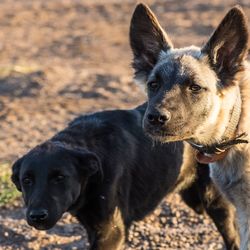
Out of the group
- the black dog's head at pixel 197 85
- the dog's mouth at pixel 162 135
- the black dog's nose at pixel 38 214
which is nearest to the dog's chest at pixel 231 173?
the black dog's head at pixel 197 85

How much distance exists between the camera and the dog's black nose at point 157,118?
215 inches

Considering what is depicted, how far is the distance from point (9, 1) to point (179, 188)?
18243 mm

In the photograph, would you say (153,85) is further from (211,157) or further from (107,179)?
(107,179)

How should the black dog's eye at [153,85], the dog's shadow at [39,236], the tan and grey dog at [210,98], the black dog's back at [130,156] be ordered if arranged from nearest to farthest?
the tan and grey dog at [210,98] < the black dog's eye at [153,85] < the black dog's back at [130,156] < the dog's shadow at [39,236]

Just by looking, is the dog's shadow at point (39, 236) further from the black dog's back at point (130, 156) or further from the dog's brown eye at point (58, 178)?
the dog's brown eye at point (58, 178)

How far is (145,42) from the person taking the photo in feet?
20.5

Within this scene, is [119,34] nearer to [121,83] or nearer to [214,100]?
[121,83]

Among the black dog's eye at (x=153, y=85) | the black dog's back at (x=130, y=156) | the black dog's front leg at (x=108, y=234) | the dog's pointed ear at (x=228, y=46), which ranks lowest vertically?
the black dog's front leg at (x=108, y=234)

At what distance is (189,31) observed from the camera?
59.2 ft

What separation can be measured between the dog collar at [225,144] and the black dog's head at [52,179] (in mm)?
820

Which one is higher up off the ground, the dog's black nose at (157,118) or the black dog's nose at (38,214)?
the dog's black nose at (157,118)

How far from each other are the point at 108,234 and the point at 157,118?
1.15 m

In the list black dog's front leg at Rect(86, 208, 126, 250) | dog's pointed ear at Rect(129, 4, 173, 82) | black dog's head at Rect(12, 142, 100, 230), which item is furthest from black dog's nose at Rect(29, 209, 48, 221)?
dog's pointed ear at Rect(129, 4, 173, 82)

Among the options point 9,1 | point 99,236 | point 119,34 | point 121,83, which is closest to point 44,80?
point 121,83
